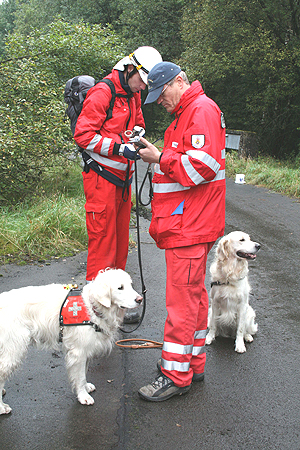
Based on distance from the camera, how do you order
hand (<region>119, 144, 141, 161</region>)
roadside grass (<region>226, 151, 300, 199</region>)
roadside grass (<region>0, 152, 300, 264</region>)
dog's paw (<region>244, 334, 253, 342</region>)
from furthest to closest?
1. roadside grass (<region>226, 151, 300, 199</region>)
2. roadside grass (<region>0, 152, 300, 264</region>)
3. dog's paw (<region>244, 334, 253, 342</region>)
4. hand (<region>119, 144, 141, 161</region>)

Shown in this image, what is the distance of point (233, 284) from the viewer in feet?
12.6

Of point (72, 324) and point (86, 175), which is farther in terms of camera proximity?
point (86, 175)

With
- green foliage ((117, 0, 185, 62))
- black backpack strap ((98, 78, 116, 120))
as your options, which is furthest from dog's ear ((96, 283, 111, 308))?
green foliage ((117, 0, 185, 62))

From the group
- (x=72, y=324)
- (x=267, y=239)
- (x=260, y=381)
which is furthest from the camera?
(x=267, y=239)

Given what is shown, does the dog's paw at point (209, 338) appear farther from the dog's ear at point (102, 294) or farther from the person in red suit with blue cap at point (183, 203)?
the dog's ear at point (102, 294)

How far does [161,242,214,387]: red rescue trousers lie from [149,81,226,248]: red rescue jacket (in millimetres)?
122

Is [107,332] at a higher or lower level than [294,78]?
lower

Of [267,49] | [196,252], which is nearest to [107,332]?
[196,252]

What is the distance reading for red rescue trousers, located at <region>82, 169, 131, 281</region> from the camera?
380cm

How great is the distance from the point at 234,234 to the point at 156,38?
26854mm

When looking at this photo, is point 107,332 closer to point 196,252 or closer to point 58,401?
point 58,401

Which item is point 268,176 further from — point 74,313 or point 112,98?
point 74,313

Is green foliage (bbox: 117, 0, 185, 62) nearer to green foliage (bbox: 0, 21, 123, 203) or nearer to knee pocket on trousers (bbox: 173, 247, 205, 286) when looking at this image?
green foliage (bbox: 0, 21, 123, 203)

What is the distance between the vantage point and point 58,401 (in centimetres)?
304
